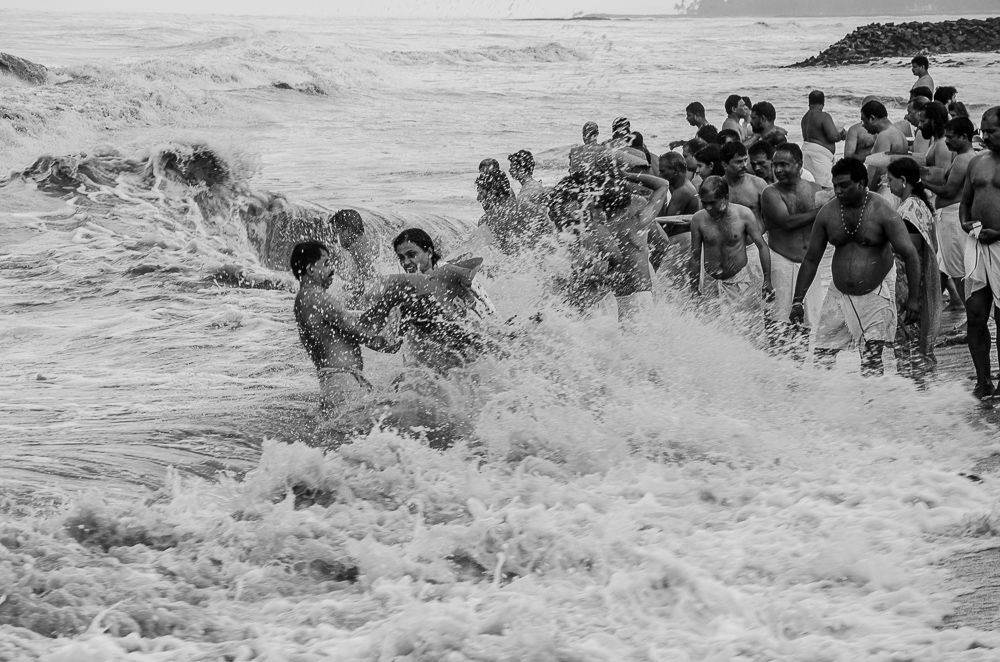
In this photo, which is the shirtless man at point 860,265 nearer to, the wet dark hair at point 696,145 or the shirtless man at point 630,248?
the shirtless man at point 630,248

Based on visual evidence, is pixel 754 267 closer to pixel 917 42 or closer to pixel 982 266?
pixel 982 266

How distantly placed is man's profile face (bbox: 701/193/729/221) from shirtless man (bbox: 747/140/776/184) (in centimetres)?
76

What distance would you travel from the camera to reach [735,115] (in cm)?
1146

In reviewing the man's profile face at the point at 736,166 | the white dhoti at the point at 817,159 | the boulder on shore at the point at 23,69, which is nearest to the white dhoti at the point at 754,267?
the man's profile face at the point at 736,166

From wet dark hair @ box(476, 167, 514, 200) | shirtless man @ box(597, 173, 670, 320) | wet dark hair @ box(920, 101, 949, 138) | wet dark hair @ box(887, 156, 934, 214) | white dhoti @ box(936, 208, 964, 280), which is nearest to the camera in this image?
wet dark hair @ box(887, 156, 934, 214)

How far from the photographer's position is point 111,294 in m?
11.3

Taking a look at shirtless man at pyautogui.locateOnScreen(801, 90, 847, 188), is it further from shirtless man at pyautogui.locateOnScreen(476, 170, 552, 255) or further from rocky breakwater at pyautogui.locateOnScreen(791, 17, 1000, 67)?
rocky breakwater at pyautogui.locateOnScreen(791, 17, 1000, 67)

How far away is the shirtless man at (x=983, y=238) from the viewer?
18.5 feet

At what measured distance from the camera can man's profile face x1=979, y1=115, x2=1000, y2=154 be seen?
5.58m

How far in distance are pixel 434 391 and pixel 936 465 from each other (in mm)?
2996

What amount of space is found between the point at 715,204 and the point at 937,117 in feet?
8.01

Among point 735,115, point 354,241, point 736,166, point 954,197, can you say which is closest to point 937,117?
point 954,197

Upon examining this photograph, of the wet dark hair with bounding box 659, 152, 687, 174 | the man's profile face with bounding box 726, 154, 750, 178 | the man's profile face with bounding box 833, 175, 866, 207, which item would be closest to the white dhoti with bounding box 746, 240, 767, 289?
the man's profile face with bounding box 726, 154, 750, 178

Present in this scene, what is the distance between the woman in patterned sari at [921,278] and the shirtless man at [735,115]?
4518mm
